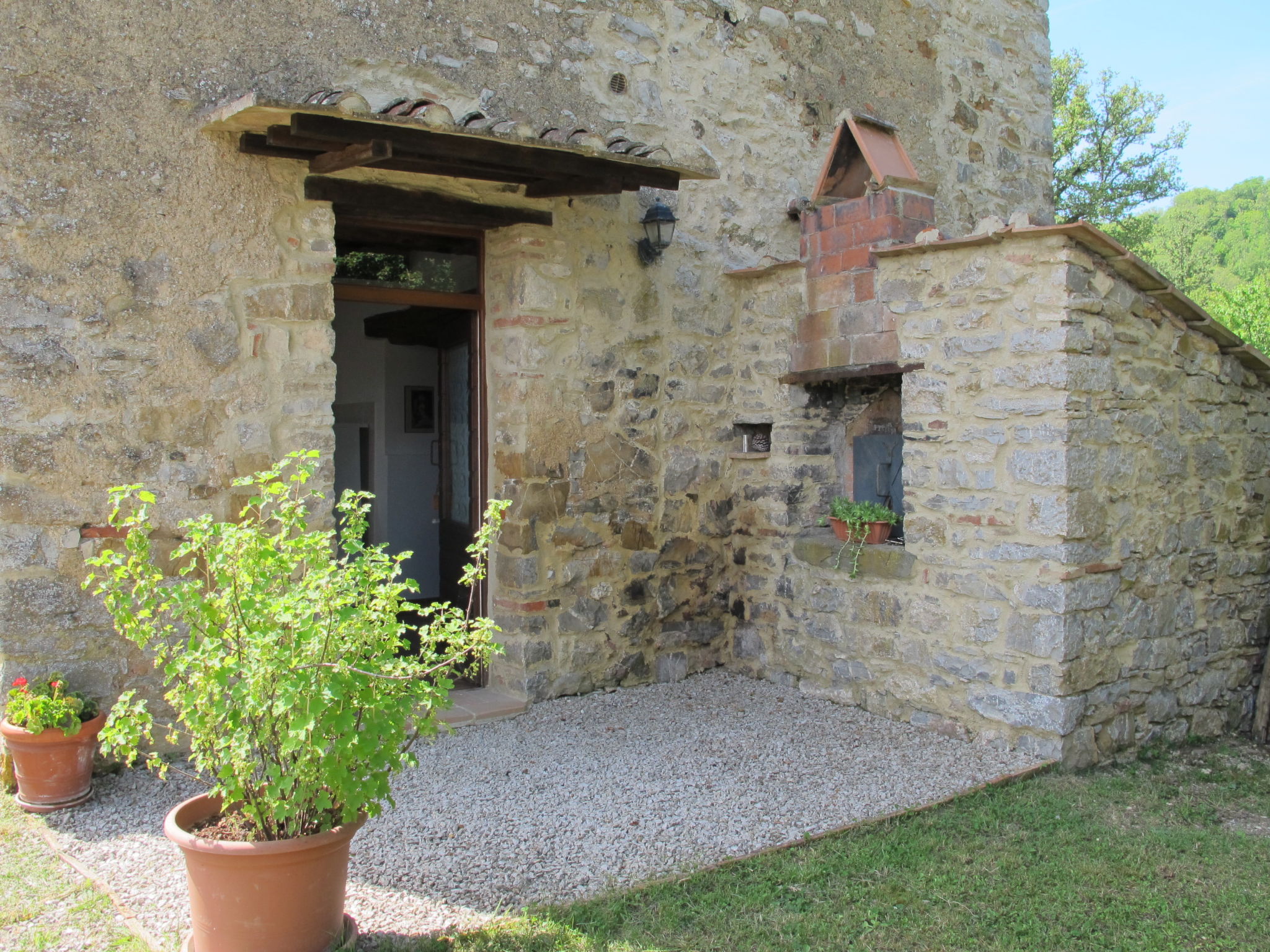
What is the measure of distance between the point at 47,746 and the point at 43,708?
14 centimetres

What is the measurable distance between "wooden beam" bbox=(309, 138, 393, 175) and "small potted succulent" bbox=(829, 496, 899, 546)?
2862mm

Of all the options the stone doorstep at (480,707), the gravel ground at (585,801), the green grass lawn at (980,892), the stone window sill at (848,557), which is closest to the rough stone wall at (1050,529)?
the stone window sill at (848,557)

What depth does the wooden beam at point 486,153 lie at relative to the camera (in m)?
3.97

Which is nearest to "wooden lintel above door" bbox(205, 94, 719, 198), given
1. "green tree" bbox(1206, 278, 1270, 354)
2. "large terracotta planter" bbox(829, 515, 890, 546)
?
"large terracotta planter" bbox(829, 515, 890, 546)

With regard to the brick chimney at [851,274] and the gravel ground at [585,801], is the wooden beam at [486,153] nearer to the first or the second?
the brick chimney at [851,274]

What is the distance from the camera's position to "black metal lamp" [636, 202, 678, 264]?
5.50 m

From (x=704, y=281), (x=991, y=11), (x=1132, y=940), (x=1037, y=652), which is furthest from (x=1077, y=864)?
(x=991, y=11)

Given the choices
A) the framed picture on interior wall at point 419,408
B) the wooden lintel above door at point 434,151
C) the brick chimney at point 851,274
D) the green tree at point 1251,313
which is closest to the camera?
the wooden lintel above door at point 434,151

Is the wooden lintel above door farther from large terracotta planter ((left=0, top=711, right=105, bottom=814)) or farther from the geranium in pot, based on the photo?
large terracotta planter ((left=0, top=711, right=105, bottom=814))

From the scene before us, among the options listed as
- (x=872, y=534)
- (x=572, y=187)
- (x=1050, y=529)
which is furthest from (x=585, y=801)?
(x=572, y=187)

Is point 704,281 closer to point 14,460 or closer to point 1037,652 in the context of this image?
point 1037,652

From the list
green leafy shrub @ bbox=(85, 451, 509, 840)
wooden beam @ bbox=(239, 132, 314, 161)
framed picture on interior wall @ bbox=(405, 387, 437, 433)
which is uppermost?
wooden beam @ bbox=(239, 132, 314, 161)

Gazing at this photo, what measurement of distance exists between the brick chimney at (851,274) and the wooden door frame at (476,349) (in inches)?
67.6

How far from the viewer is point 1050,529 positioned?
4512mm
